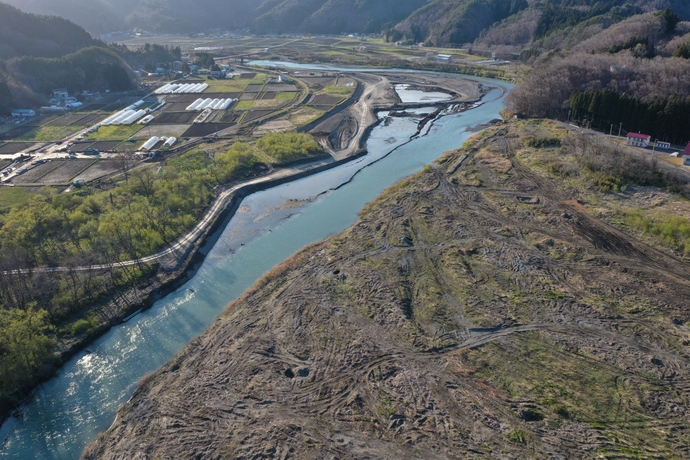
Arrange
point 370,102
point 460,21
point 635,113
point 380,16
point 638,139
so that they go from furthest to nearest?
point 380,16 → point 460,21 → point 370,102 → point 635,113 → point 638,139

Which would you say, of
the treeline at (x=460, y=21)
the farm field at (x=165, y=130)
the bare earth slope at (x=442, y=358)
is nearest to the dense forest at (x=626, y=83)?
the bare earth slope at (x=442, y=358)

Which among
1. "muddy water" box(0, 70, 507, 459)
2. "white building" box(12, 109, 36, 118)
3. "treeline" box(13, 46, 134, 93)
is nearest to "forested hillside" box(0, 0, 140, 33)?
"treeline" box(13, 46, 134, 93)

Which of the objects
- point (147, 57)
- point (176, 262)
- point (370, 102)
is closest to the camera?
point (176, 262)

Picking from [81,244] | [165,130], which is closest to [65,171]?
[165,130]

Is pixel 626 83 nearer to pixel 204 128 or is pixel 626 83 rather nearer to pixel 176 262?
pixel 204 128

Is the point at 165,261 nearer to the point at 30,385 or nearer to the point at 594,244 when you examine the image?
the point at 30,385

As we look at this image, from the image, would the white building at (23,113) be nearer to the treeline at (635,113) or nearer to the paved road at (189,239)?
the paved road at (189,239)
